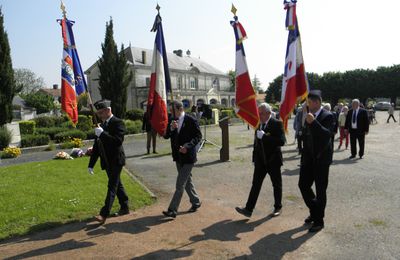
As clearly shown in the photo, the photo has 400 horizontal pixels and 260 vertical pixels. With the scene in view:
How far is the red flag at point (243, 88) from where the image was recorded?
21.9 feet

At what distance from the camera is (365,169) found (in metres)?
10.5

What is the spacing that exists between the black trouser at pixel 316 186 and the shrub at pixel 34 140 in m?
16.0

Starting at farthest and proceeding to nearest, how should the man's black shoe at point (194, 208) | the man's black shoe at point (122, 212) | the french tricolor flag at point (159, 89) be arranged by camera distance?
the french tricolor flag at point (159, 89) → the man's black shoe at point (194, 208) → the man's black shoe at point (122, 212)

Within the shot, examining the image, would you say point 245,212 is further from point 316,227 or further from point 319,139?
point 319,139

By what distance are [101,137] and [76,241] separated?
66.9 inches

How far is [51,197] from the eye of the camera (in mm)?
7500

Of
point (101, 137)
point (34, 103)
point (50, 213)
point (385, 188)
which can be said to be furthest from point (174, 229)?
point (34, 103)

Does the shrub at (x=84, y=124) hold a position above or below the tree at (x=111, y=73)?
below

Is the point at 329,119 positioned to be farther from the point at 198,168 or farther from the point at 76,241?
the point at 198,168

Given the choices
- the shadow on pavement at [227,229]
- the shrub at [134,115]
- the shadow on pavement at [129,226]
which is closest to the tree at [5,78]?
the shrub at [134,115]

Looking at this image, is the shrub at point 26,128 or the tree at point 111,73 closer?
the shrub at point 26,128

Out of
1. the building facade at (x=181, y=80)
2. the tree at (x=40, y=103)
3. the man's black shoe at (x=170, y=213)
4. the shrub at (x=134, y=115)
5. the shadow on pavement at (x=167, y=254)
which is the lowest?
the shadow on pavement at (x=167, y=254)

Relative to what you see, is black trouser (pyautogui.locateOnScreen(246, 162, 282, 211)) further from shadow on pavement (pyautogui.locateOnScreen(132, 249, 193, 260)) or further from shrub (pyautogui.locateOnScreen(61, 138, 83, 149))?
shrub (pyautogui.locateOnScreen(61, 138, 83, 149))

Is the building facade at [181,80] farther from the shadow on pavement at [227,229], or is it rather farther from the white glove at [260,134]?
the shadow on pavement at [227,229]
